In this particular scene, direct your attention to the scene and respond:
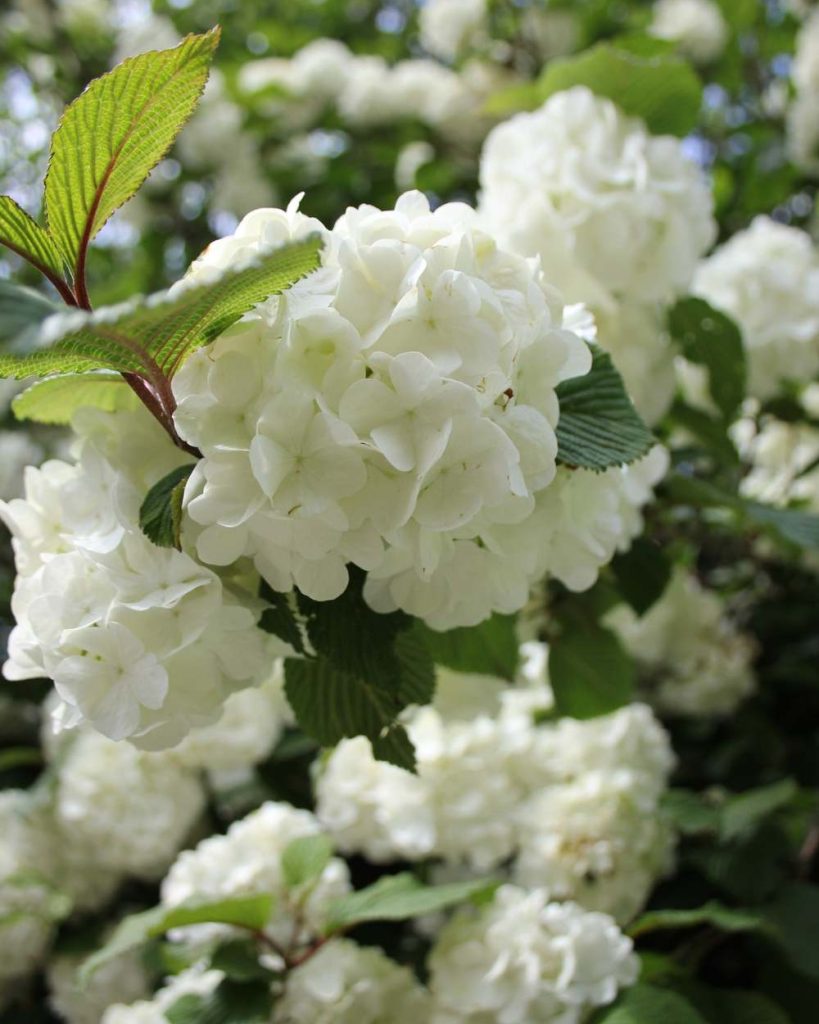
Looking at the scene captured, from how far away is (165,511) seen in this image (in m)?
0.57

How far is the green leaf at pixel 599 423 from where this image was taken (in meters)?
0.62

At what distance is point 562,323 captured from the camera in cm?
66

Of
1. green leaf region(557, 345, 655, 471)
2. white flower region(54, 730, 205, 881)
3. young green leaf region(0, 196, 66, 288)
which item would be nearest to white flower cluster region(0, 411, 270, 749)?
young green leaf region(0, 196, 66, 288)

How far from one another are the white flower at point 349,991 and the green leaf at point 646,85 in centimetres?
82

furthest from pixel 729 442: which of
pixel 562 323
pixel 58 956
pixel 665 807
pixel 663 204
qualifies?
pixel 58 956

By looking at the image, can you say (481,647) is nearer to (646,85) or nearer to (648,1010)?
(648,1010)

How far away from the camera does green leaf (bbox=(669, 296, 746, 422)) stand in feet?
3.42

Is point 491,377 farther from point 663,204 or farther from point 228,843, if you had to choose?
point 228,843

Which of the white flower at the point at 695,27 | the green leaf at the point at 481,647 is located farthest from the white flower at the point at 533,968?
the white flower at the point at 695,27

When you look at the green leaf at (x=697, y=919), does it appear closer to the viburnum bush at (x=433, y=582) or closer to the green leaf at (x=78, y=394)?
the viburnum bush at (x=433, y=582)

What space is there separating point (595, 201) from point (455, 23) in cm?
149

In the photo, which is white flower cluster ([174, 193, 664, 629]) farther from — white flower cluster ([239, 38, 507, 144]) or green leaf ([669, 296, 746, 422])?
white flower cluster ([239, 38, 507, 144])

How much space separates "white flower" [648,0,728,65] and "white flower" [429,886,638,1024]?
77.8 inches

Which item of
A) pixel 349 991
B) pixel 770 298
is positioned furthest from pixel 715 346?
pixel 349 991
